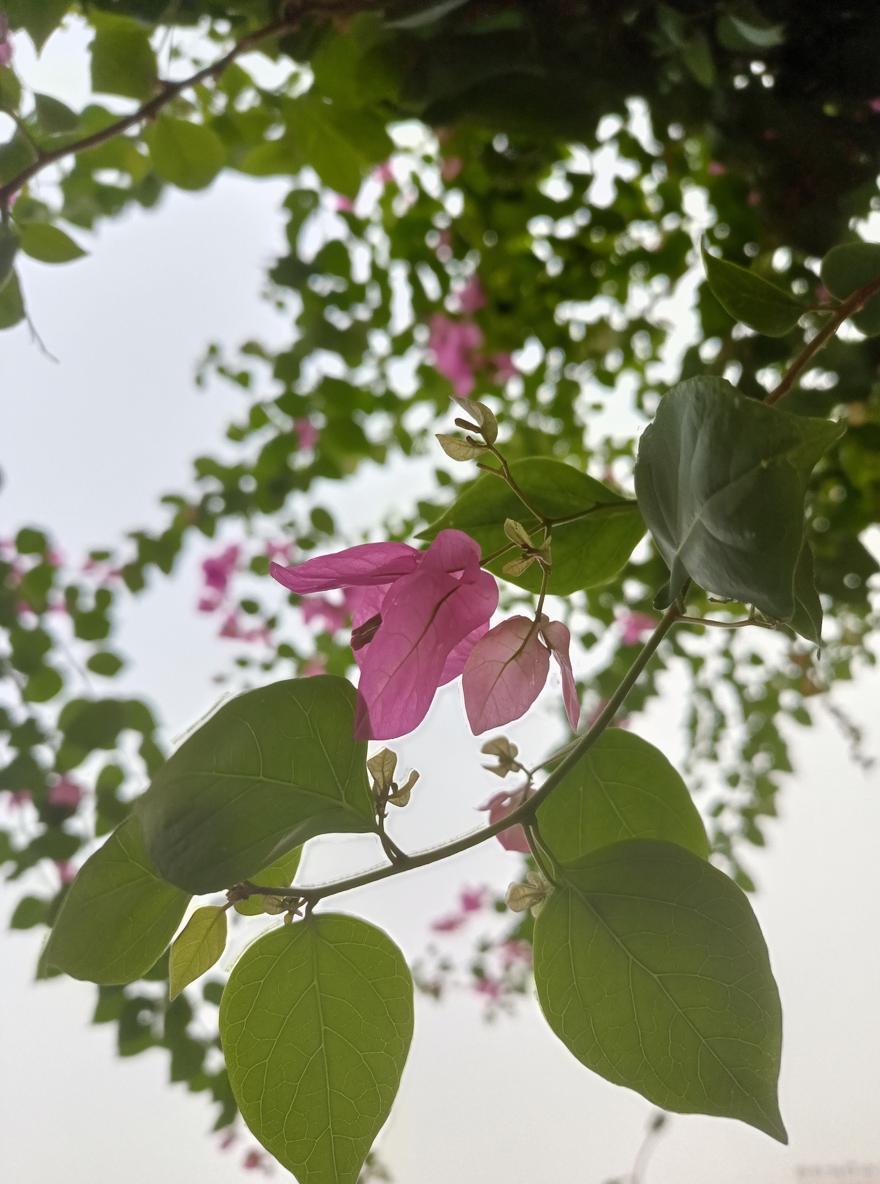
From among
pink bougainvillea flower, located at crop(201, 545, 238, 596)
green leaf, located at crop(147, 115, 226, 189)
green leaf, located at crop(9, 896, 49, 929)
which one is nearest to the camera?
green leaf, located at crop(147, 115, 226, 189)

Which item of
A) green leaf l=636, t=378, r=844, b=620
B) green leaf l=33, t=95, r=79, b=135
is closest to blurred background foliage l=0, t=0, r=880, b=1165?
green leaf l=33, t=95, r=79, b=135

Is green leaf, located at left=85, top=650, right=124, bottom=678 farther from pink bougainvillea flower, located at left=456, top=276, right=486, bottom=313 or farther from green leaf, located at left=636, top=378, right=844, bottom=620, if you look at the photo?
green leaf, located at left=636, top=378, right=844, bottom=620

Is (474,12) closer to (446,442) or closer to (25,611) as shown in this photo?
(446,442)

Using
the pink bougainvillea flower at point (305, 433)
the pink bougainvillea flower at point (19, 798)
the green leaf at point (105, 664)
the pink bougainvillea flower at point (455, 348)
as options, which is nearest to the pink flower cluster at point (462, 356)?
the pink bougainvillea flower at point (455, 348)

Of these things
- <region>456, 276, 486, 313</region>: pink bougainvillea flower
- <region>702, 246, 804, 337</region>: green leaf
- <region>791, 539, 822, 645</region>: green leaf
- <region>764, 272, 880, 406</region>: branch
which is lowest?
<region>791, 539, 822, 645</region>: green leaf

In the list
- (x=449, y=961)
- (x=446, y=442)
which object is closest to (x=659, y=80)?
(x=446, y=442)

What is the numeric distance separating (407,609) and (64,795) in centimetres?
56

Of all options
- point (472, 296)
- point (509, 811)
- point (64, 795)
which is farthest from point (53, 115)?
point (64, 795)

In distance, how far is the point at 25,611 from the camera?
0.74 m

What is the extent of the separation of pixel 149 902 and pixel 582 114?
14.2 inches

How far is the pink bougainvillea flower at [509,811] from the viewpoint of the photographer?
8.4 inches

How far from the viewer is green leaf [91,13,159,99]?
0.36 meters

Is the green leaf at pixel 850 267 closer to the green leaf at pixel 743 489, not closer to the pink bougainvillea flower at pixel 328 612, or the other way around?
the green leaf at pixel 743 489

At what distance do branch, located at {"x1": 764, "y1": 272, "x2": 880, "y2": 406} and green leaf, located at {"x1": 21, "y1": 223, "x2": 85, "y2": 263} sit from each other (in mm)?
259
